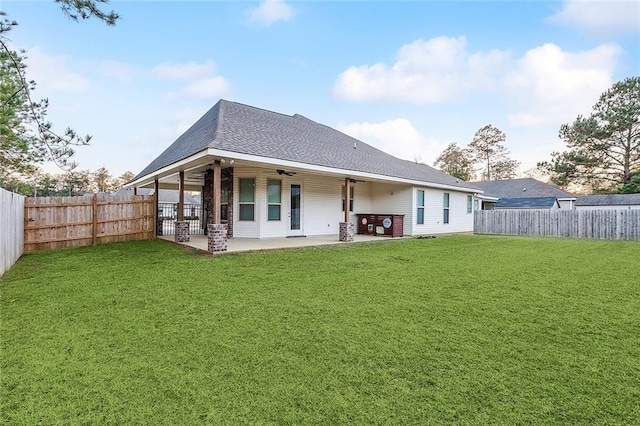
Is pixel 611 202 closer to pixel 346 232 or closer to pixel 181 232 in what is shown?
pixel 346 232

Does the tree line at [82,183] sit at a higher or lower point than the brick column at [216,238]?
higher

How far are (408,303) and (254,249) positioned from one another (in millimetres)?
5439

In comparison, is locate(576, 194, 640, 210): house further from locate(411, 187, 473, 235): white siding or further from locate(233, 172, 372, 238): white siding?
locate(233, 172, 372, 238): white siding

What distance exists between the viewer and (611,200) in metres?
28.2

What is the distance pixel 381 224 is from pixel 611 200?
28.3 meters

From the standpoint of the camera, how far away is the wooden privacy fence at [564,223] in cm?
Answer: 1434

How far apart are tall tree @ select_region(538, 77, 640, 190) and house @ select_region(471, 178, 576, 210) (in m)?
1.41

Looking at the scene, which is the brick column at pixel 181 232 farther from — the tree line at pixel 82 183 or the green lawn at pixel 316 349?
the tree line at pixel 82 183

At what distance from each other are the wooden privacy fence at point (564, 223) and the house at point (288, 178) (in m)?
4.54

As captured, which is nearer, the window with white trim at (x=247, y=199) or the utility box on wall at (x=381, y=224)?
the window with white trim at (x=247, y=199)

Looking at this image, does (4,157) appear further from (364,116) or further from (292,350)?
(364,116)

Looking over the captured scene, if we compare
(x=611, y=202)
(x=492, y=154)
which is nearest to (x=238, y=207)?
(x=611, y=202)

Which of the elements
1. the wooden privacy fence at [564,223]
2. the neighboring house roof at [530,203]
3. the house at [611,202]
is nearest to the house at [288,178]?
the wooden privacy fence at [564,223]

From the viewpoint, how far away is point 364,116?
2188 centimetres
